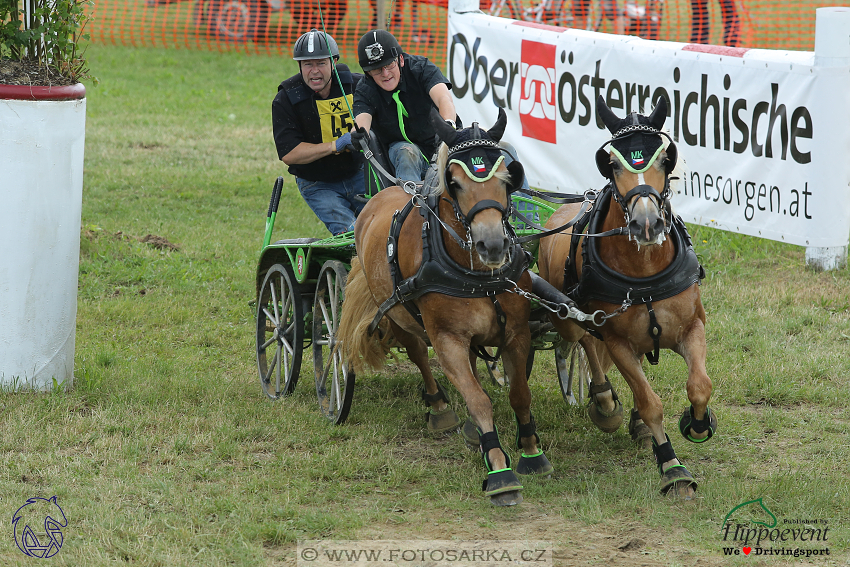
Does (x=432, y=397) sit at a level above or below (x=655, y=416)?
below

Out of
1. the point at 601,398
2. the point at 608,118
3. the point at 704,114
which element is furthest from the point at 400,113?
the point at 704,114

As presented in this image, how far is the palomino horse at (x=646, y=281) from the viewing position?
3943 mm

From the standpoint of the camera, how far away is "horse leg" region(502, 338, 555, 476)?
455 cm

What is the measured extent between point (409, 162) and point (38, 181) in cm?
213

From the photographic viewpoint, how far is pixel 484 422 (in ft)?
14.1

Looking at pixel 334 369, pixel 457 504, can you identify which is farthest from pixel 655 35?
pixel 457 504

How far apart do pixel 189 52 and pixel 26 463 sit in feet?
48.7

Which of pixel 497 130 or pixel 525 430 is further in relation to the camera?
pixel 525 430

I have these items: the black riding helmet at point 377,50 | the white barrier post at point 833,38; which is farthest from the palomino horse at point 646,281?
the white barrier post at point 833,38

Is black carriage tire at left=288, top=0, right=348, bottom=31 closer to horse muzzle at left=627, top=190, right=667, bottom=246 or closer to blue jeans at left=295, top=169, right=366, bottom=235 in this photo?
blue jeans at left=295, top=169, right=366, bottom=235

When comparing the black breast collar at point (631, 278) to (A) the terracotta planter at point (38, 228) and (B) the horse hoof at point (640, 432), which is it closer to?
(B) the horse hoof at point (640, 432)

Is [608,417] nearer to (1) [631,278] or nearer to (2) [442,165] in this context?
(1) [631,278]

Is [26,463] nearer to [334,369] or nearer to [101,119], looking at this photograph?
[334,369]

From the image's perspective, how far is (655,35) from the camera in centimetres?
1595
